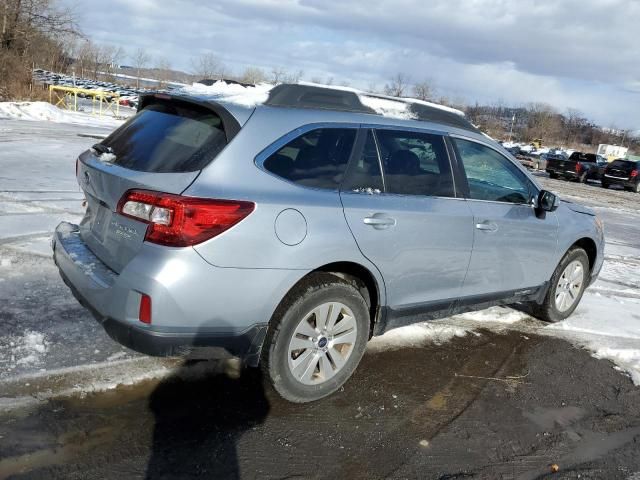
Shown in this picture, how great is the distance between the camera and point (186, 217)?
2924mm

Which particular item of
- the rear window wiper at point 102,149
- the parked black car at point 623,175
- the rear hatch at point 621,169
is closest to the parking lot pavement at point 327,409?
the rear window wiper at point 102,149

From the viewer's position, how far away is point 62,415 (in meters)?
3.17

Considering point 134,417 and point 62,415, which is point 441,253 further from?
point 62,415

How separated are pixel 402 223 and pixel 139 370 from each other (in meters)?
1.95

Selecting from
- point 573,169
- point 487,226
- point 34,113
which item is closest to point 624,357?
point 487,226

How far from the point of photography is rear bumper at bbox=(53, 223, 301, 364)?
2.92 metres

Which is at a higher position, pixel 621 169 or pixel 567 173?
pixel 621 169

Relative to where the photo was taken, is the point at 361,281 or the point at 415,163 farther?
the point at 415,163

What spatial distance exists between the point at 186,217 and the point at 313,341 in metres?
1.14

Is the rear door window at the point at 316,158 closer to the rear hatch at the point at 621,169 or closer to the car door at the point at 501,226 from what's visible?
the car door at the point at 501,226

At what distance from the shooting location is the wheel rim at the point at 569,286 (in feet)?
18.0

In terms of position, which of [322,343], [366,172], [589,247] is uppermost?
[366,172]

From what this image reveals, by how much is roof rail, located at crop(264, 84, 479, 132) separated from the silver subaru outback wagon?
12 mm

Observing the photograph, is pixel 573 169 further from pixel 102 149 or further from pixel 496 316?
pixel 102 149
